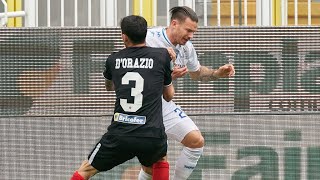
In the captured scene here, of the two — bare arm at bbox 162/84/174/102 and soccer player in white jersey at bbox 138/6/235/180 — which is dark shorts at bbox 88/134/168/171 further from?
soccer player in white jersey at bbox 138/6/235/180

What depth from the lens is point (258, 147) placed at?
11352mm

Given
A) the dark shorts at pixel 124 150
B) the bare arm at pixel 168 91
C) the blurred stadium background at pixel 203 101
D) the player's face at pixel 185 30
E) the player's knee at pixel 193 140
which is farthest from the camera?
the blurred stadium background at pixel 203 101

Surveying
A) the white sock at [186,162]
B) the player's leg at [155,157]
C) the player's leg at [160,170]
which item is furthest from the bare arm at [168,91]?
the white sock at [186,162]

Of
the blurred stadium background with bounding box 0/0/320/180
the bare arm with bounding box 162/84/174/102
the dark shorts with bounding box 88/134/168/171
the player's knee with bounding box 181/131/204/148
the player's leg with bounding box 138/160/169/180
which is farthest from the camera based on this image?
the blurred stadium background with bounding box 0/0/320/180

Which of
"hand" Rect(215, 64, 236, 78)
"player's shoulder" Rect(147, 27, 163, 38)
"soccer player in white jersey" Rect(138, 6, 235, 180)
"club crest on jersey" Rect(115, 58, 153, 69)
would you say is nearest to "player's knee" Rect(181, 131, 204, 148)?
"soccer player in white jersey" Rect(138, 6, 235, 180)

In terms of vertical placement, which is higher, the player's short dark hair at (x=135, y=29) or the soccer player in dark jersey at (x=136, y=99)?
the player's short dark hair at (x=135, y=29)

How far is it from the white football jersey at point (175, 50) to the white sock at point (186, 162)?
39 cm

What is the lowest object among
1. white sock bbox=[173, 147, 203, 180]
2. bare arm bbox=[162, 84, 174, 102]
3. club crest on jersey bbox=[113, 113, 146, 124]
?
white sock bbox=[173, 147, 203, 180]

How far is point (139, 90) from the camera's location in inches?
357

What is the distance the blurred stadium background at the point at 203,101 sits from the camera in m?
11.4

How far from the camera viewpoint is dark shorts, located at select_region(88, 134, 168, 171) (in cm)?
904

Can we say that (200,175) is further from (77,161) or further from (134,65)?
(134,65)

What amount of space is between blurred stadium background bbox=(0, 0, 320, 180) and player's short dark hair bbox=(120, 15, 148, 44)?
2.27 m

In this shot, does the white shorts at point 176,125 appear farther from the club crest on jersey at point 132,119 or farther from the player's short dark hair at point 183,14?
the club crest on jersey at point 132,119
